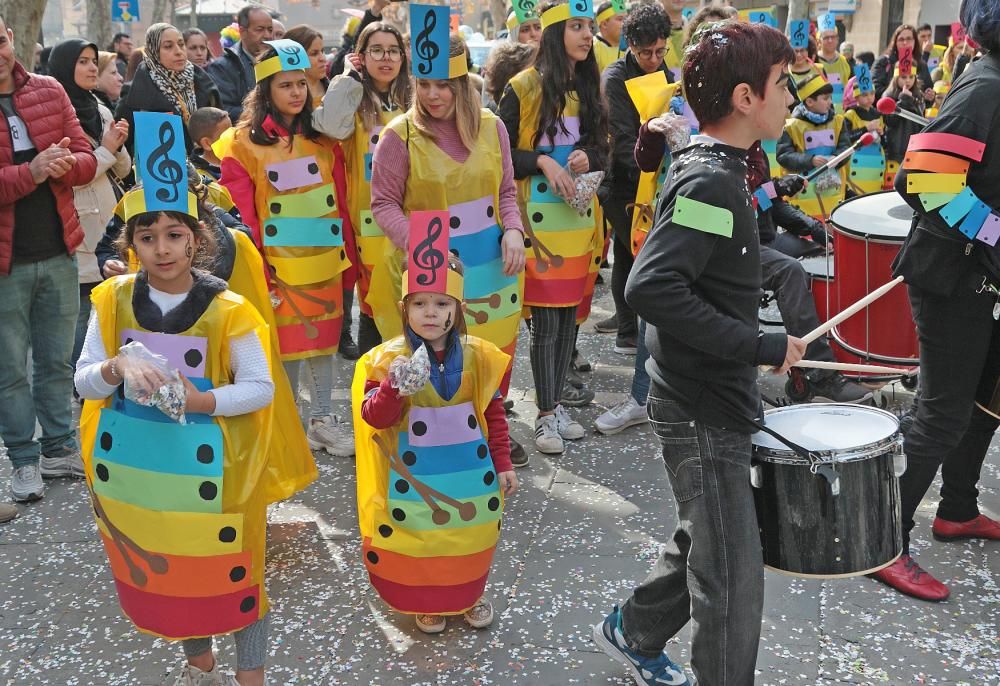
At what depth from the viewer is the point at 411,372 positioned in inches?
114

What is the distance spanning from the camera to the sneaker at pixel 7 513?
14.0 feet

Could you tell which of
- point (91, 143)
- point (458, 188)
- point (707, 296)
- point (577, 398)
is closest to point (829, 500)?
point (707, 296)

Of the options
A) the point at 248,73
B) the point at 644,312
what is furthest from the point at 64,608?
the point at 248,73

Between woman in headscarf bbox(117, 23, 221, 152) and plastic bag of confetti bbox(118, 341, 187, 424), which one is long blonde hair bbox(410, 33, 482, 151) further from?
woman in headscarf bbox(117, 23, 221, 152)

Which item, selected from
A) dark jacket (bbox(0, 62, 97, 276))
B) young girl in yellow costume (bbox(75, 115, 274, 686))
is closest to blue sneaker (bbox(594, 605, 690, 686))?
young girl in yellow costume (bbox(75, 115, 274, 686))

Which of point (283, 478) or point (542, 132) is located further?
point (542, 132)

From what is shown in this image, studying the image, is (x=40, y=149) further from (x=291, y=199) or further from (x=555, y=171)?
(x=555, y=171)

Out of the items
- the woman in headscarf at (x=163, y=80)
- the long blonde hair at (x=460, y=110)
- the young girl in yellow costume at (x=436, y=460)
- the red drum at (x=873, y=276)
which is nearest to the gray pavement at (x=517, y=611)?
the young girl in yellow costume at (x=436, y=460)

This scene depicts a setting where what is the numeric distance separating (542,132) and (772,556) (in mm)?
2621

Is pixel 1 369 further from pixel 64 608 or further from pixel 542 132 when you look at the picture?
pixel 542 132

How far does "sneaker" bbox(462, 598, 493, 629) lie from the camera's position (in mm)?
3336

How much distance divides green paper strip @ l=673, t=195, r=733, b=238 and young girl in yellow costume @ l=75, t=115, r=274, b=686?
3.89 ft

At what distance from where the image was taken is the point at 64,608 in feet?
11.7

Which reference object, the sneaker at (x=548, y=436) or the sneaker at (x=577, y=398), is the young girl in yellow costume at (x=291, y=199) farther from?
the sneaker at (x=577, y=398)
